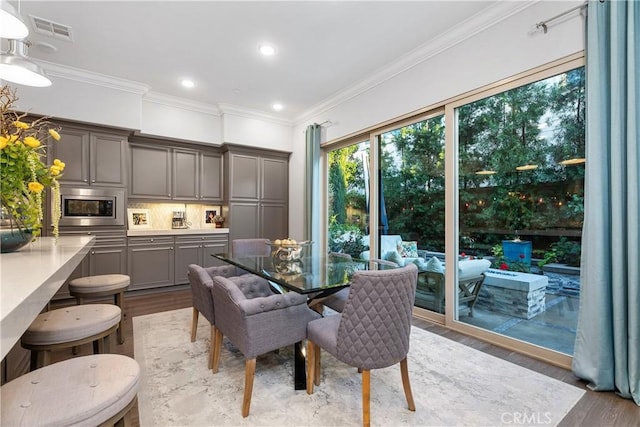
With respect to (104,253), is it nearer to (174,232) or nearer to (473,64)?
(174,232)

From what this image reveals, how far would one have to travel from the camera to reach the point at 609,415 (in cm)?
179

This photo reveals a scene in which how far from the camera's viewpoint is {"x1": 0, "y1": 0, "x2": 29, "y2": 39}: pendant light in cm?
158

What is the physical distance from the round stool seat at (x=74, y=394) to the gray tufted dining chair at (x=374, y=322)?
3.32ft

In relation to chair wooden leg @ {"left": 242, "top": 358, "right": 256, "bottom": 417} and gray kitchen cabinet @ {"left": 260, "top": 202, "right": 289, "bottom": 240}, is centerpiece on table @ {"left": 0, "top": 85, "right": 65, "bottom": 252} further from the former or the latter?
gray kitchen cabinet @ {"left": 260, "top": 202, "right": 289, "bottom": 240}

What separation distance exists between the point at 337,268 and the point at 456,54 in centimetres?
249

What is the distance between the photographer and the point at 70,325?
59.5 inches

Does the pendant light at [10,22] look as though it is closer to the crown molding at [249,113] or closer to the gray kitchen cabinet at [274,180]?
the crown molding at [249,113]

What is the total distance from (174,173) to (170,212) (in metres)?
0.72

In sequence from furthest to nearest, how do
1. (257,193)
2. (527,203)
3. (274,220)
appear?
(274,220) < (257,193) < (527,203)

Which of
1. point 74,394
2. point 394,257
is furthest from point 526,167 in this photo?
point 74,394

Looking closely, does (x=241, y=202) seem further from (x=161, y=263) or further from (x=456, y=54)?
→ (x=456, y=54)

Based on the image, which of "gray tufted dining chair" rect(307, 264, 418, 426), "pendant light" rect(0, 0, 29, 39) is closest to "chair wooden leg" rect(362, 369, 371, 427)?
"gray tufted dining chair" rect(307, 264, 418, 426)

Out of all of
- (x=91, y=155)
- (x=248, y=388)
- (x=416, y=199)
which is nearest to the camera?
(x=248, y=388)

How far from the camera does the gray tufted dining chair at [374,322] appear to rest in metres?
1.60
